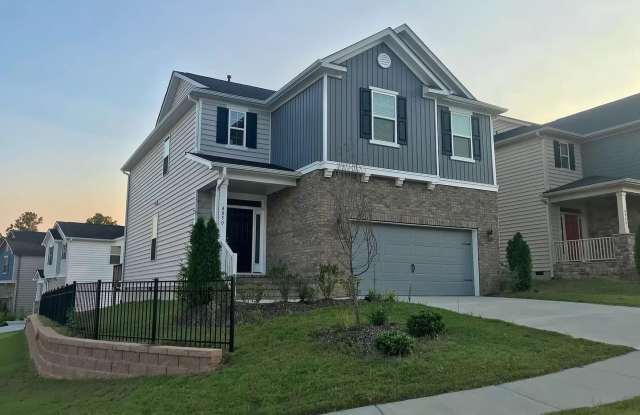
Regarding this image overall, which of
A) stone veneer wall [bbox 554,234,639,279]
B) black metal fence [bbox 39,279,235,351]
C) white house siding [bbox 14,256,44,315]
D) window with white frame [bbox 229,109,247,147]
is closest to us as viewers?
black metal fence [bbox 39,279,235,351]

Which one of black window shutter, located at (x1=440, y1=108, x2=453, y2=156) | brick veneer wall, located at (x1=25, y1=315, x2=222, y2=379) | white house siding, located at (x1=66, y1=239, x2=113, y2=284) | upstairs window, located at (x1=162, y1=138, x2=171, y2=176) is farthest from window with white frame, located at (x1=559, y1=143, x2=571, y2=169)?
white house siding, located at (x1=66, y1=239, x2=113, y2=284)

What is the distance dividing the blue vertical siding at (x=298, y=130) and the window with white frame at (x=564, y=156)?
13.1 meters

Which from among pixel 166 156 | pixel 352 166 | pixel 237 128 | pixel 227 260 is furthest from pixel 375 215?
pixel 166 156

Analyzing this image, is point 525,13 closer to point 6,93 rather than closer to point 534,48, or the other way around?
point 534,48

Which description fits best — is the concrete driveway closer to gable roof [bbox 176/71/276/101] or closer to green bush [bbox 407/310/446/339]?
green bush [bbox 407/310/446/339]

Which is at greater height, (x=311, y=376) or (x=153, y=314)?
(x=153, y=314)

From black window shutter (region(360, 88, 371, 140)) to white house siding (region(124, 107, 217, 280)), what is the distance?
171 inches

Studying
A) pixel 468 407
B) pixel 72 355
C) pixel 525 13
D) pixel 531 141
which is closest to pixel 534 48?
pixel 525 13

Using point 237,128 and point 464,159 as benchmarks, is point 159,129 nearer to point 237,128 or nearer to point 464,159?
point 237,128

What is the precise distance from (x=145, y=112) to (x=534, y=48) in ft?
56.1

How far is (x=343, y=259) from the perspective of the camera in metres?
13.5

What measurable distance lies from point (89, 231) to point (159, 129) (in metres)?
18.2

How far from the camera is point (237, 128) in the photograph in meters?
16.4

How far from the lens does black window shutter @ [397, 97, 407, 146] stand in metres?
15.3
